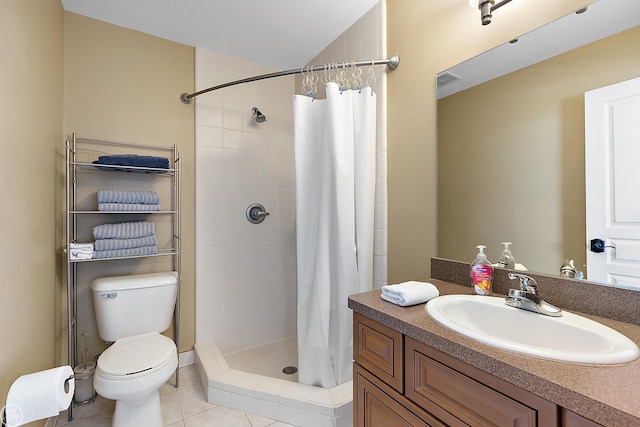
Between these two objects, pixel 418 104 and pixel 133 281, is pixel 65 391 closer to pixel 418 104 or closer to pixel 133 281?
pixel 133 281

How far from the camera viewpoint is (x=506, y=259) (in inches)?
47.4

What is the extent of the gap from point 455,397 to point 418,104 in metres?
1.37

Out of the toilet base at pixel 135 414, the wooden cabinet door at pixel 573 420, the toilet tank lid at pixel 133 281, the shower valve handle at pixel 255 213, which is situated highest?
the shower valve handle at pixel 255 213

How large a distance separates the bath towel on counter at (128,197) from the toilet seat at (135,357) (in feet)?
2.75

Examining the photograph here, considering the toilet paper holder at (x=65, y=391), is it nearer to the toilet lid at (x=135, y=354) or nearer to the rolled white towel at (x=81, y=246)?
the toilet lid at (x=135, y=354)

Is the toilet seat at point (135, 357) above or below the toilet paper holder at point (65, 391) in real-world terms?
below

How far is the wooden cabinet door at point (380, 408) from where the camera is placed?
2.83ft

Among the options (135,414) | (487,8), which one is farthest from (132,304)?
(487,8)

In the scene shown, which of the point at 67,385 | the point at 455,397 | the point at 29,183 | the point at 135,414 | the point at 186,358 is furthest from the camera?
the point at 186,358

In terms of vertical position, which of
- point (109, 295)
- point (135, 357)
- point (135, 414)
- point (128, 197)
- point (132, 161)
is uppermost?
point (132, 161)

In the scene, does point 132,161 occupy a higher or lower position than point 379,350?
higher

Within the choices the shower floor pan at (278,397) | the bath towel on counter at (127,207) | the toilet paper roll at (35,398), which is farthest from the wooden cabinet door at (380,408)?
the bath towel on counter at (127,207)

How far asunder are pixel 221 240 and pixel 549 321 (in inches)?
83.1

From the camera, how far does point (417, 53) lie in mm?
1584
